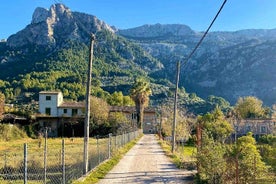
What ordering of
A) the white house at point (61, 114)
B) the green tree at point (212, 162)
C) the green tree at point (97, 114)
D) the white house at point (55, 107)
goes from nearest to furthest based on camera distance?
1. the green tree at point (212, 162)
2. the green tree at point (97, 114)
3. the white house at point (61, 114)
4. the white house at point (55, 107)

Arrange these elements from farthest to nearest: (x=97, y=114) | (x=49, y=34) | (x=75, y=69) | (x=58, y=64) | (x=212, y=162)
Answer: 1. (x=49, y=34)
2. (x=75, y=69)
3. (x=58, y=64)
4. (x=97, y=114)
5. (x=212, y=162)

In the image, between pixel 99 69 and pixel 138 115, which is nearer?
pixel 138 115

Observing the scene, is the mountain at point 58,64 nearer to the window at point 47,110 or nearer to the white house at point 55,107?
the white house at point 55,107

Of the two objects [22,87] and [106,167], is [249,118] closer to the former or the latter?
[22,87]

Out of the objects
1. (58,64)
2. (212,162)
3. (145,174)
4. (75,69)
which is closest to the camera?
(212,162)

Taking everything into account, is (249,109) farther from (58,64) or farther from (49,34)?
(49,34)

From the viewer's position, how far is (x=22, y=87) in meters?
124

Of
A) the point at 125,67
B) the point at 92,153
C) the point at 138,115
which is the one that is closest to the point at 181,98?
the point at 125,67

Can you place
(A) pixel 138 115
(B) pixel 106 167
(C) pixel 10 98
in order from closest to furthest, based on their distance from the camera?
(B) pixel 106 167 → (A) pixel 138 115 → (C) pixel 10 98

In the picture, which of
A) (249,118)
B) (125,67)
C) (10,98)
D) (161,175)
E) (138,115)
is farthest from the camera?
(125,67)

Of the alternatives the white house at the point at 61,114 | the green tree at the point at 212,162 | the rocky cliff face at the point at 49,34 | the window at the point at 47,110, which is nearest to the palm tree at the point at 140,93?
the white house at the point at 61,114

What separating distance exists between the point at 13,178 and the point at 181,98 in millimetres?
150958

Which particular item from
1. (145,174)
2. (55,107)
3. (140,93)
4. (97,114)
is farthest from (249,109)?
(145,174)

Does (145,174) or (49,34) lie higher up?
(49,34)
